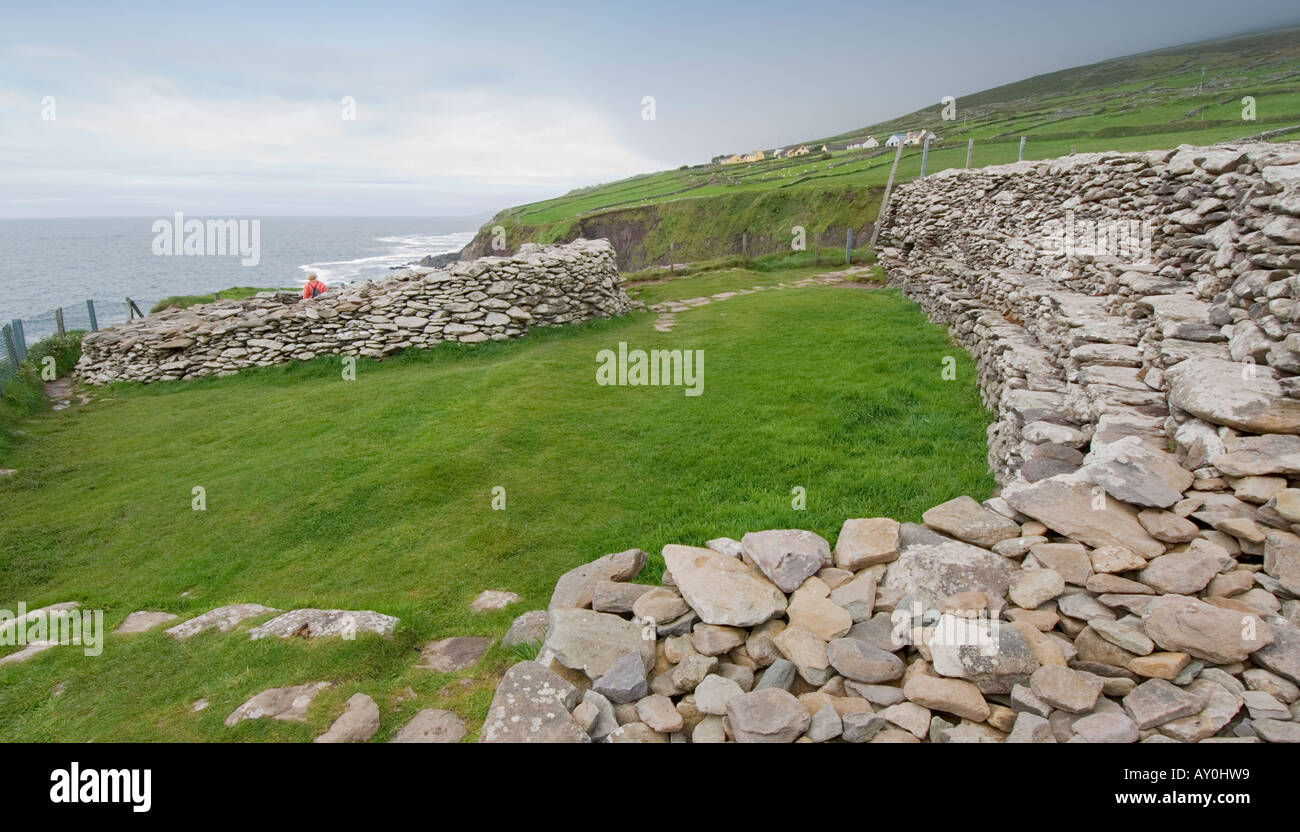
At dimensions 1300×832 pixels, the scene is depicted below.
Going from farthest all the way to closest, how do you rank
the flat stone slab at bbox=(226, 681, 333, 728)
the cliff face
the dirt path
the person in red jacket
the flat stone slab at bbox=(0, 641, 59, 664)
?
the cliff face
the dirt path
the person in red jacket
the flat stone slab at bbox=(0, 641, 59, 664)
the flat stone slab at bbox=(226, 681, 333, 728)

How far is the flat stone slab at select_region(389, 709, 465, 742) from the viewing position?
3688mm

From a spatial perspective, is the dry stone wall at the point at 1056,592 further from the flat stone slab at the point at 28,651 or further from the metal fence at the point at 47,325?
the metal fence at the point at 47,325

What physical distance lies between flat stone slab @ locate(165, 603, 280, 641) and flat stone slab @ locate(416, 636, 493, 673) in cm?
173

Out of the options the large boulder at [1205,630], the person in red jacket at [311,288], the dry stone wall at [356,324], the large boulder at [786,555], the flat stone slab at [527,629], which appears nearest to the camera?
the large boulder at [1205,630]

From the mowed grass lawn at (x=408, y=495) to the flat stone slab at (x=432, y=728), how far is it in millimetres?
123

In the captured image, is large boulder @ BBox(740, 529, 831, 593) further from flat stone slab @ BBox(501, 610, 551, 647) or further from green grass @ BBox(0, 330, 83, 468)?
green grass @ BBox(0, 330, 83, 468)

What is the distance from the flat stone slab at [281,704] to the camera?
4.01 metres

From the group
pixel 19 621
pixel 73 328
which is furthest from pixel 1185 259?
pixel 73 328

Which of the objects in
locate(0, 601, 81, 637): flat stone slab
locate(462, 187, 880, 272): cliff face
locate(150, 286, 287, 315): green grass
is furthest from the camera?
locate(462, 187, 880, 272): cliff face

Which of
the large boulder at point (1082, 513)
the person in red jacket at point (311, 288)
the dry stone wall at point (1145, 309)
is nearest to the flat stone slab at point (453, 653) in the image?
the large boulder at point (1082, 513)

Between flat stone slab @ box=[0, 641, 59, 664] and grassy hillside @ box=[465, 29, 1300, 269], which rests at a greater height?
grassy hillside @ box=[465, 29, 1300, 269]

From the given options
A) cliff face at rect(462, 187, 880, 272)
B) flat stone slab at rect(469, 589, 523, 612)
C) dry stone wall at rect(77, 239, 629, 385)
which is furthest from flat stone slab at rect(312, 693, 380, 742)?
cliff face at rect(462, 187, 880, 272)

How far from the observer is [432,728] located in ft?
12.4

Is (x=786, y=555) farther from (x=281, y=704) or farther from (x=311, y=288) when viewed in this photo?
(x=311, y=288)
